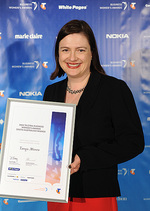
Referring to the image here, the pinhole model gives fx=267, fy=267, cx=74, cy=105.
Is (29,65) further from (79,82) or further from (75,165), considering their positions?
(75,165)

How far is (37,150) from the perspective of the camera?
1.60 metres

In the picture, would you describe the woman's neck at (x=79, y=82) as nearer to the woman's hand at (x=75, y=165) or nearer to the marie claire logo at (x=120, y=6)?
the woman's hand at (x=75, y=165)

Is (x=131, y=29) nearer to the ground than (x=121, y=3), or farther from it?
nearer to the ground

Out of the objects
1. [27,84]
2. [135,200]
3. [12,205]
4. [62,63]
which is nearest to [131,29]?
[27,84]

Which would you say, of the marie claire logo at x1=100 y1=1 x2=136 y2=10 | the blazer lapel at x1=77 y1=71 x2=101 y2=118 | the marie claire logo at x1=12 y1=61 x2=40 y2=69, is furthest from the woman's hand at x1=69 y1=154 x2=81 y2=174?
the marie claire logo at x1=100 y1=1 x2=136 y2=10

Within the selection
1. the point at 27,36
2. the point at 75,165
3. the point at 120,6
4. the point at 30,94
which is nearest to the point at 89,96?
the point at 75,165

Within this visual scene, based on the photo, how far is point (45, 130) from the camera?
5.32 ft

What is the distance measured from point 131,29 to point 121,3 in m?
0.35

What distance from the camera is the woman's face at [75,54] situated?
1733mm

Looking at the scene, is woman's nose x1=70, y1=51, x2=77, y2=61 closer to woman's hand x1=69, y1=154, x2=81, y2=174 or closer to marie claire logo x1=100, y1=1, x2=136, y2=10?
woman's hand x1=69, y1=154, x2=81, y2=174

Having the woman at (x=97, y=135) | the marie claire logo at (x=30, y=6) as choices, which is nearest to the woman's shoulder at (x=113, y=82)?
the woman at (x=97, y=135)

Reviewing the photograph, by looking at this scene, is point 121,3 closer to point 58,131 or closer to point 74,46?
point 74,46

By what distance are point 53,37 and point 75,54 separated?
175cm

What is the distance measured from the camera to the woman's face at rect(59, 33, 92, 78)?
173 centimetres
